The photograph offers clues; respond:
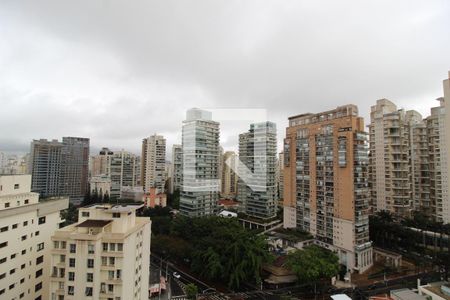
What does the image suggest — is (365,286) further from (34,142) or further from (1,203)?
(34,142)

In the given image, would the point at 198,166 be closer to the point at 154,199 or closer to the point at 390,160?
the point at 154,199

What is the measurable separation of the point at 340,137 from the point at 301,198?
3.35 meters

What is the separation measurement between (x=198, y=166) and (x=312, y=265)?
7.59 meters

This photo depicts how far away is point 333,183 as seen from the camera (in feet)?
31.5

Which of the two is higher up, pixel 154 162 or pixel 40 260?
pixel 154 162

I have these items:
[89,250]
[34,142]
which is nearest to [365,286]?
[89,250]

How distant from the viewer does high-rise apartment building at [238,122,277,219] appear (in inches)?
542

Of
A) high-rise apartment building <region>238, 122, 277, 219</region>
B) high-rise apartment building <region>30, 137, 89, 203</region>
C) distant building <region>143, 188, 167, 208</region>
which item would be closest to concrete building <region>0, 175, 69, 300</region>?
high-rise apartment building <region>238, 122, 277, 219</region>

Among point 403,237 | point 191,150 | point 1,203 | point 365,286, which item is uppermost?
point 191,150

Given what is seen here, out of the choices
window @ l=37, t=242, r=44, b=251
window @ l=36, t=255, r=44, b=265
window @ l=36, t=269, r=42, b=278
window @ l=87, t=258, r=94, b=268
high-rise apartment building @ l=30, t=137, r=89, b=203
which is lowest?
window @ l=36, t=269, r=42, b=278

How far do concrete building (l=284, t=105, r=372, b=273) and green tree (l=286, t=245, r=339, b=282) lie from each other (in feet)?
5.38

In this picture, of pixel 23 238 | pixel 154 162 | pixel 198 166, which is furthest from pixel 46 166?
pixel 23 238

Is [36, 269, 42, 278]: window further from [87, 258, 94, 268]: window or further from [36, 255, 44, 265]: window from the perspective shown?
[87, 258, 94, 268]: window

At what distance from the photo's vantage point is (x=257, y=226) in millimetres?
13523
